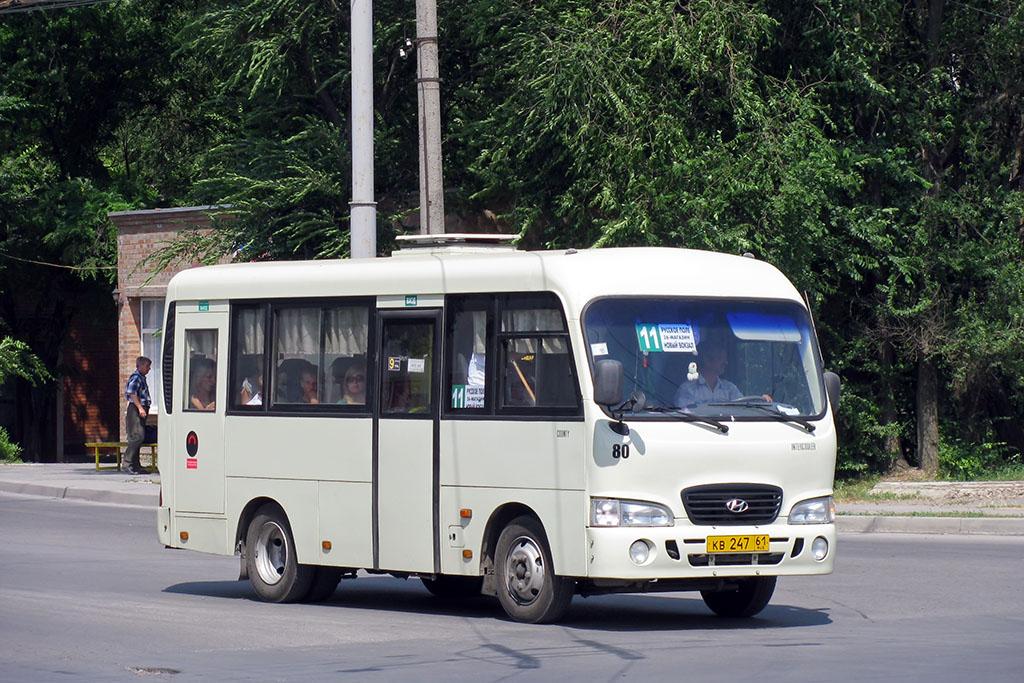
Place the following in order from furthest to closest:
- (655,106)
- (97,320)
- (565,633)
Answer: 1. (97,320)
2. (655,106)
3. (565,633)

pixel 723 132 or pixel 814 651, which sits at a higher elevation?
pixel 723 132

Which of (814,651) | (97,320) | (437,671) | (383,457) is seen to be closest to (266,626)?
(383,457)

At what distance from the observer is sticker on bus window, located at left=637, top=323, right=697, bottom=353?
455 inches

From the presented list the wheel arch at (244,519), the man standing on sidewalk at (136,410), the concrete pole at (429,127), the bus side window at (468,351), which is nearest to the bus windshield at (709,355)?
the bus side window at (468,351)

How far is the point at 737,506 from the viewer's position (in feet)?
37.1

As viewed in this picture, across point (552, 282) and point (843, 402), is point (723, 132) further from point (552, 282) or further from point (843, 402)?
point (552, 282)

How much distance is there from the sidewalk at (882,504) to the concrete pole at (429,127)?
5.82m

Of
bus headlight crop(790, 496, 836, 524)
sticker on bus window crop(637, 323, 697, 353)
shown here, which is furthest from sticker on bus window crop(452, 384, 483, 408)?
bus headlight crop(790, 496, 836, 524)

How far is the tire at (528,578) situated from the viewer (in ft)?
37.5

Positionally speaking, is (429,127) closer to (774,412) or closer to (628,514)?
(774,412)

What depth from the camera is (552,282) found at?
38.4 ft

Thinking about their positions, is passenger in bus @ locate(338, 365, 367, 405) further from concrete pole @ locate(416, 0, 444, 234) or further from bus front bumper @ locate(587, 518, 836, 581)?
concrete pole @ locate(416, 0, 444, 234)

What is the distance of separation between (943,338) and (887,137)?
302 cm

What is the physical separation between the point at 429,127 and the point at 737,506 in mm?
8976
